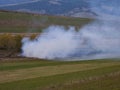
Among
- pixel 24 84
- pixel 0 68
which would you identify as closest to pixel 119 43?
pixel 0 68

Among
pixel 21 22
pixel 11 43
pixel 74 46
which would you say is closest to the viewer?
pixel 74 46

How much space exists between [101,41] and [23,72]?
3435 cm

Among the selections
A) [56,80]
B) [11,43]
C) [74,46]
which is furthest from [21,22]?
[56,80]

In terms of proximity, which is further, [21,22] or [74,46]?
[21,22]

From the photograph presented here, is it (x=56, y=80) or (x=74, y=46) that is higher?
(x=56, y=80)

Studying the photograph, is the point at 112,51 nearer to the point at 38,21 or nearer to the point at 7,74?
the point at 7,74

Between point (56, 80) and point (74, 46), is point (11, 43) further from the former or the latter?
point (56, 80)

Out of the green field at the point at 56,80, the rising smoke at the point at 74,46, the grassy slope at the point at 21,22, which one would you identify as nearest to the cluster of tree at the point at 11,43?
the rising smoke at the point at 74,46

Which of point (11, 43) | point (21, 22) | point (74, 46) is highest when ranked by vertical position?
point (11, 43)

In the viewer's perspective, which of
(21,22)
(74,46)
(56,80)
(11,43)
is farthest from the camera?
(21,22)

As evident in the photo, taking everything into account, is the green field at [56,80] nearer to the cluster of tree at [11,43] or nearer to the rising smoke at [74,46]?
the rising smoke at [74,46]

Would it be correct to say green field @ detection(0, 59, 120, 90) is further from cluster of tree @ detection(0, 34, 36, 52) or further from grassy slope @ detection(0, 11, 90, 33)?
grassy slope @ detection(0, 11, 90, 33)

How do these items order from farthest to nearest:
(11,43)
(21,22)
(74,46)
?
(21,22) < (11,43) < (74,46)

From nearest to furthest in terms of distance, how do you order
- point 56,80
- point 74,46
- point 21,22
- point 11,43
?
point 56,80 → point 74,46 → point 11,43 → point 21,22
